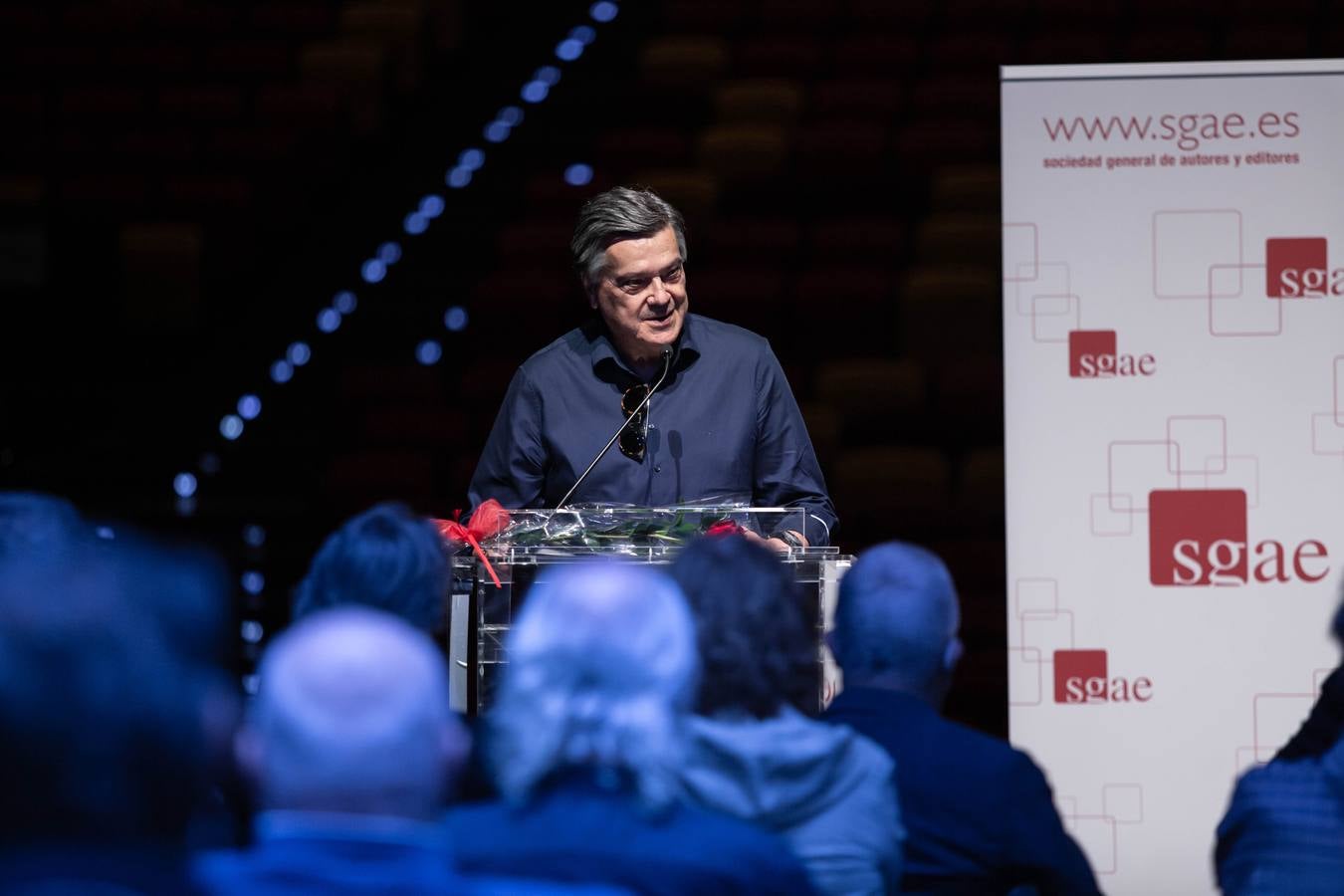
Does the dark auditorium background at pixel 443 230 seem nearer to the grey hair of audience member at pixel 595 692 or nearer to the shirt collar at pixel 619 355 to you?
the shirt collar at pixel 619 355

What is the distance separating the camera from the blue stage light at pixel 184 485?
564cm

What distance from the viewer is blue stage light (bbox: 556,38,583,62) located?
7340mm

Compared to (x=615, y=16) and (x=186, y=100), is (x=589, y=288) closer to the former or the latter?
(x=186, y=100)

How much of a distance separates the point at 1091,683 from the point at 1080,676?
0.10 feet

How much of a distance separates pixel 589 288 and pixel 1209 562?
67.7 inches

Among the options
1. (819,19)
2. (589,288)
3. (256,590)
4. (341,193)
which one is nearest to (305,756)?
(589,288)

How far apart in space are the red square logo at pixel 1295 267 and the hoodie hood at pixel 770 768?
2.69 meters

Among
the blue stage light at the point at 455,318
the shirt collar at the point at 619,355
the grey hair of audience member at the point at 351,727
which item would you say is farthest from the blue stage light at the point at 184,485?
the grey hair of audience member at the point at 351,727

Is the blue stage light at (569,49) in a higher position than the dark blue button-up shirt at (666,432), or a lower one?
higher

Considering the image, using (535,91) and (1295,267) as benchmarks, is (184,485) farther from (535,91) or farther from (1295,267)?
(1295,267)

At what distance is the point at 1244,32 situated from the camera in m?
6.22

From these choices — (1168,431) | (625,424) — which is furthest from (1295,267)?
(625,424)

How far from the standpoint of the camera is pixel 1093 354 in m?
4.43

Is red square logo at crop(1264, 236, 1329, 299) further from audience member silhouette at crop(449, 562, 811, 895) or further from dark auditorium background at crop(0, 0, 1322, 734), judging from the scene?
audience member silhouette at crop(449, 562, 811, 895)
